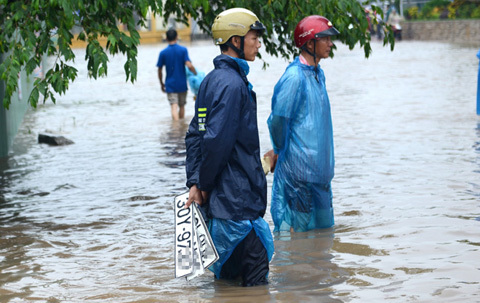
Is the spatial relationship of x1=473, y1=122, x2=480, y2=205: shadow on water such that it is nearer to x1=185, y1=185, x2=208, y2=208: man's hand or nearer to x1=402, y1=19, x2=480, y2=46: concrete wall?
x1=185, y1=185, x2=208, y2=208: man's hand

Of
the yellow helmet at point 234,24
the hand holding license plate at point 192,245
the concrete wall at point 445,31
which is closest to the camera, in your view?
the hand holding license plate at point 192,245

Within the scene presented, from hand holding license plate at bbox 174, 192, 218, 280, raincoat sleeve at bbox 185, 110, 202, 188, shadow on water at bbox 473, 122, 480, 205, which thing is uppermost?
raincoat sleeve at bbox 185, 110, 202, 188

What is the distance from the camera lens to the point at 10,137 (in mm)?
13422

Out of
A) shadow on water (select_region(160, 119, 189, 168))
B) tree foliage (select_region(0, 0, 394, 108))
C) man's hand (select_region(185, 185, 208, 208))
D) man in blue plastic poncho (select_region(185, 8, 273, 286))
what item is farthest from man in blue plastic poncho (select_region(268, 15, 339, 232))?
shadow on water (select_region(160, 119, 189, 168))

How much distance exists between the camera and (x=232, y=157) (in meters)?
5.02

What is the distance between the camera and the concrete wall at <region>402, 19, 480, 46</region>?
1667 inches

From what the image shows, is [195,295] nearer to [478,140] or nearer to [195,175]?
[195,175]

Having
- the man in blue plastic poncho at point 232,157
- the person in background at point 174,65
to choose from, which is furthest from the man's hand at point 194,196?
the person in background at point 174,65

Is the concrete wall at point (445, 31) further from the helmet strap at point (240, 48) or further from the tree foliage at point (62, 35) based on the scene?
the helmet strap at point (240, 48)

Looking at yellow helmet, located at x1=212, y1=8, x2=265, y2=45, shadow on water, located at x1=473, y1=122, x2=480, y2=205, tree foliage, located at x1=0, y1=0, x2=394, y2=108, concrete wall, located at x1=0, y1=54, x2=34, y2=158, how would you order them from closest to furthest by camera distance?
yellow helmet, located at x1=212, y1=8, x2=265, y2=45
tree foliage, located at x1=0, y1=0, x2=394, y2=108
shadow on water, located at x1=473, y1=122, x2=480, y2=205
concrete wall, located at x1=0, y1=54, x2=34, y2=158

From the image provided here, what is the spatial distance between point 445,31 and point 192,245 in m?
43.0

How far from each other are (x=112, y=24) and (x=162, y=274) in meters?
2.55

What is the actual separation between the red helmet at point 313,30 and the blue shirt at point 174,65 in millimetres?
8488

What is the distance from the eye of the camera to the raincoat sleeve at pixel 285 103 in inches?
258
